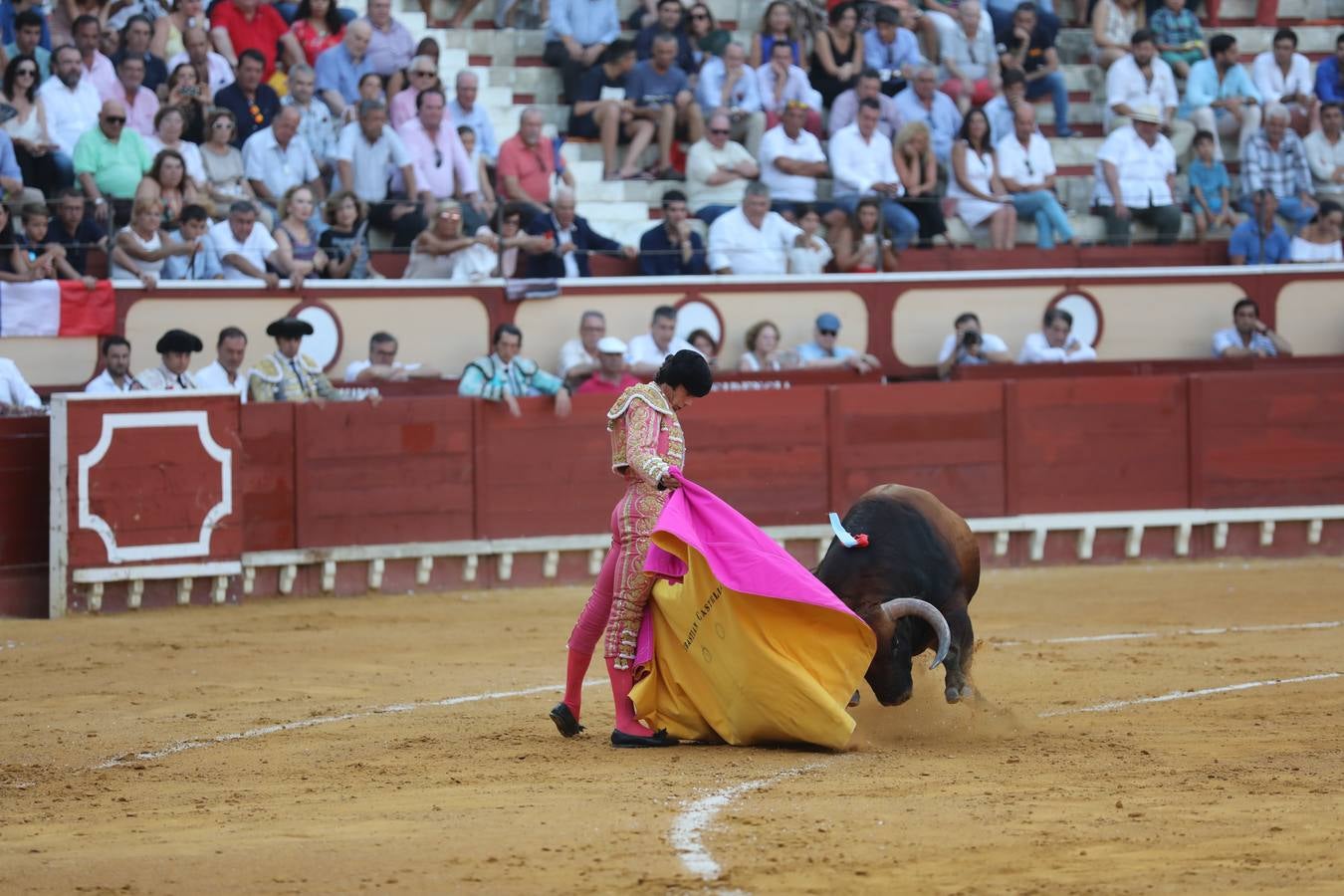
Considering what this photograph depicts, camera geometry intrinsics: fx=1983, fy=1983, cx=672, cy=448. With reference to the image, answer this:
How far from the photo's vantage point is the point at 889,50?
14.1m

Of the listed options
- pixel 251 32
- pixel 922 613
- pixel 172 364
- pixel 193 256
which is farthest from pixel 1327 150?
pixel 922 613

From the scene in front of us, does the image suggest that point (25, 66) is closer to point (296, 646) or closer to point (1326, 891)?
point (296, 646)

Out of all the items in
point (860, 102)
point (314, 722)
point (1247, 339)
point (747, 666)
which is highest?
point (860, 102)

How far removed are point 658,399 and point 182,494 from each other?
194 inches

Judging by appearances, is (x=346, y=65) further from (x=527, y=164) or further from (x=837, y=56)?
(x=837, y=56)

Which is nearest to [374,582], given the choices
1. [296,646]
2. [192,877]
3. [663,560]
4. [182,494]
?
[182,494]

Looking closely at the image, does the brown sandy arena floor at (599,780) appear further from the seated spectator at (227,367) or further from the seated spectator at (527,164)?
the seated spectator at (527,164)

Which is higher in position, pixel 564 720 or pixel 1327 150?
pixel 1327 150

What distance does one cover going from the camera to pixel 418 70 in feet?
40.2

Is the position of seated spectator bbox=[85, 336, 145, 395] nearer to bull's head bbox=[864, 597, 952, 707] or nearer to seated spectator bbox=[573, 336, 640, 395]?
seated spectator bbox=[573, 336, 640, 395]

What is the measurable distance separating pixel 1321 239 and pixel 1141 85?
1.70 meters

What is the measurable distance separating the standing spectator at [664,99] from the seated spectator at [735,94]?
159 millimetres

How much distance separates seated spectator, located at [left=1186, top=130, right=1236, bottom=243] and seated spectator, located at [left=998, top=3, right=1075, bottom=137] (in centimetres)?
106

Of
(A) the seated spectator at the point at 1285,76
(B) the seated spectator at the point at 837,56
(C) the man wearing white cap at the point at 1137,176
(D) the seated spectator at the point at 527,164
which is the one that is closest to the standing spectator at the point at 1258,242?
(C) the man wearing white cap at the point at 1137,176
